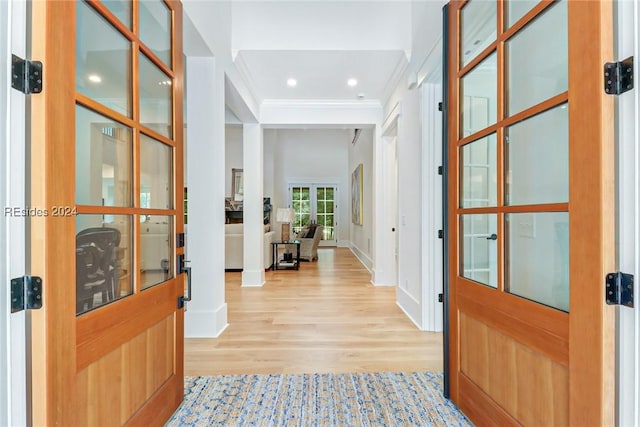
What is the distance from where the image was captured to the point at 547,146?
1267mm

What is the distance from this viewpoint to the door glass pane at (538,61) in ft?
3.89

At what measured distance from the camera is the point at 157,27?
5.55ft

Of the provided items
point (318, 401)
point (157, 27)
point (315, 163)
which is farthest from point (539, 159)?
point (315, 163)

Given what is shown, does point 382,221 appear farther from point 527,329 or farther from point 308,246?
point 527,329

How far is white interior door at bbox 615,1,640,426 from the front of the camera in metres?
0.92

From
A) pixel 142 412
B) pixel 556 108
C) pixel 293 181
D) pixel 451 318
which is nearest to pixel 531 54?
pixel 556 108

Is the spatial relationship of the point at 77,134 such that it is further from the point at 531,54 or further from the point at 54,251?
the point at 531,54

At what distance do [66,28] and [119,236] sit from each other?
78cm

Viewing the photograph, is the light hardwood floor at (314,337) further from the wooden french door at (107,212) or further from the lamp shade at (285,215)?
the lamp shade at (285,215)

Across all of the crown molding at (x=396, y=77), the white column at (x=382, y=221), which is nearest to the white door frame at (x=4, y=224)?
the crown molding at (x=396, y=77)

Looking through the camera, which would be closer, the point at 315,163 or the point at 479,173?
the point at 479,173

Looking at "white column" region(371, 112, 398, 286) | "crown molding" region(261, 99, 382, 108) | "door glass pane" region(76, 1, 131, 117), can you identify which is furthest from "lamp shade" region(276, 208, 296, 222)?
"door glass pane" region(76, 1, 131, 117)

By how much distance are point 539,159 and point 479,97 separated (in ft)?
1.85

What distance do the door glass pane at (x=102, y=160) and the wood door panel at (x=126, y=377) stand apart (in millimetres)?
617
